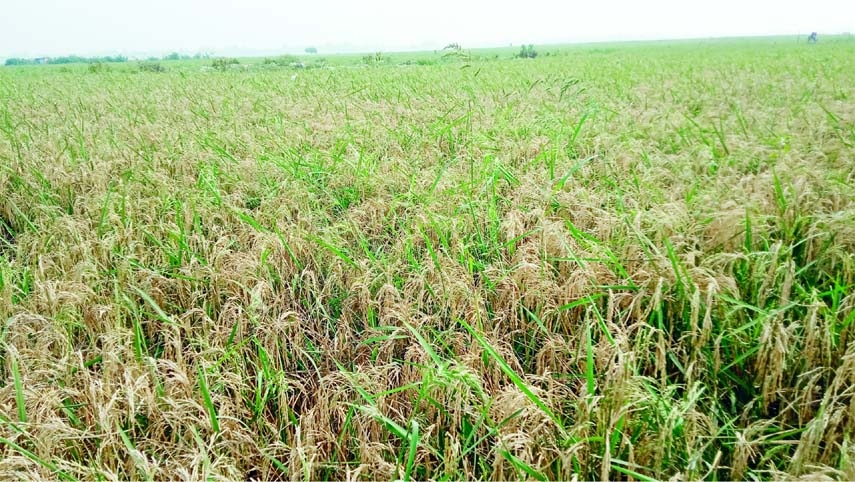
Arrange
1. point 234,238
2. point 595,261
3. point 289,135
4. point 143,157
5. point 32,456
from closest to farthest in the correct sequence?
point 32,456 → point 595,261 → point 234,238 → point 143,157 → point 289,135

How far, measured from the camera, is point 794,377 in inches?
74.8

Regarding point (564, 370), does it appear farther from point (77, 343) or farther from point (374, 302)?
point (77, 343)

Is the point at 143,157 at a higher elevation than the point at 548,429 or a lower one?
higher

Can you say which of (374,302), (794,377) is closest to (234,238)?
(374,302)

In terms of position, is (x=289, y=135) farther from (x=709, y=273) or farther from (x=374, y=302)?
(x=709, y=273)

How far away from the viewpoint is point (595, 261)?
2.52 meters

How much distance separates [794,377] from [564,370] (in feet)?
2.87

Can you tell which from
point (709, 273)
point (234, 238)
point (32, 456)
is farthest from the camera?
point (234, 238)

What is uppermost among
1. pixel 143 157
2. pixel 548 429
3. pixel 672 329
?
pixel 143 157

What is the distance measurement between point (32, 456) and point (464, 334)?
1.64 m

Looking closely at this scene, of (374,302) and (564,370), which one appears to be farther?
(374,302)

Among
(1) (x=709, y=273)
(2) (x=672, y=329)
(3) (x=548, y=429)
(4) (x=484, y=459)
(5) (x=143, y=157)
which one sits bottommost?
(4) (x=484, y=459)

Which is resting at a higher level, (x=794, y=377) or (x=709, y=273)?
(x=709, y=273)

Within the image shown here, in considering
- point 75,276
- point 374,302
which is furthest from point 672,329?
point 75,276
